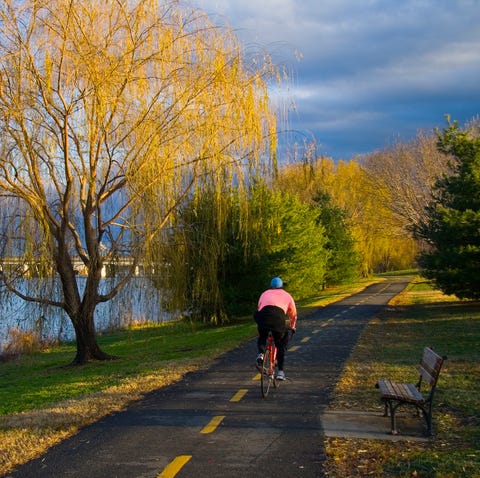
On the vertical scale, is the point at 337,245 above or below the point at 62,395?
above

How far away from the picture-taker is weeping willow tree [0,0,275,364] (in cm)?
1314

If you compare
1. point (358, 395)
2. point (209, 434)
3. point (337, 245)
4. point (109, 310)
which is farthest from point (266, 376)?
point (337, 245)

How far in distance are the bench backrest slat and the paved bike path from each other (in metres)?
1.37

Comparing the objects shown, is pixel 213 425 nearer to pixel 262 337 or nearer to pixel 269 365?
pixel 269 365

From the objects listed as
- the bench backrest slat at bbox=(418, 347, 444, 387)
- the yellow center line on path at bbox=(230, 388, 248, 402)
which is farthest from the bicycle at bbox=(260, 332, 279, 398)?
the bench backrest slat at bbox=(418, 347, 444, 387)

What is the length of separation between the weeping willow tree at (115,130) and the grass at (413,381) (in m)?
5.36

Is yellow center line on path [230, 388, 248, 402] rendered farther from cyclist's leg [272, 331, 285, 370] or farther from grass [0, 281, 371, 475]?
grass [0, 281, 371, 475]

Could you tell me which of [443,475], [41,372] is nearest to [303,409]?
[443,475]

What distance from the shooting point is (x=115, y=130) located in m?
13.9

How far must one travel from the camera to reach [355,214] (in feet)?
202

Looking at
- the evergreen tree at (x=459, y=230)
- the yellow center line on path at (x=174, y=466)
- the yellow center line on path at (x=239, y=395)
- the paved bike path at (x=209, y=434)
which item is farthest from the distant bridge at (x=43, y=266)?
the evergreen tree at (x=459, y=230)

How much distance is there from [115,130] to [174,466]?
960 centimetres

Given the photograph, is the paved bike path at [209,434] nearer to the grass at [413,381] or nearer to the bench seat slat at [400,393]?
the grass at [413,381]

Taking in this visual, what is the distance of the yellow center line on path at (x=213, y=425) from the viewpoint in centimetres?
705
